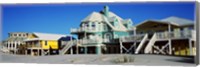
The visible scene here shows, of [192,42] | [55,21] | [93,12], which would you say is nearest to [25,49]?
[55,21]

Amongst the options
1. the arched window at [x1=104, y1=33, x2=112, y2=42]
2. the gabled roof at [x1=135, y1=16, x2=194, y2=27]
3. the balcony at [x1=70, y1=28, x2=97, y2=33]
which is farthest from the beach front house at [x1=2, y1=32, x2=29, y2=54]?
the gabled roof at [x1=135, y1=16, x2=194, y2=27]

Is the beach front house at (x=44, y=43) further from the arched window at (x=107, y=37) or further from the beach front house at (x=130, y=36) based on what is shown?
the arched window at (x=107, y=37)

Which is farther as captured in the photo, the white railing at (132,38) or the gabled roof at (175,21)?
the white railing at (132,38)

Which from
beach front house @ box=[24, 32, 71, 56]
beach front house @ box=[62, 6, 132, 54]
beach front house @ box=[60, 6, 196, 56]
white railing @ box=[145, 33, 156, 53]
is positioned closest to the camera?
beach front house @ box=[60, 6, 196, 56]

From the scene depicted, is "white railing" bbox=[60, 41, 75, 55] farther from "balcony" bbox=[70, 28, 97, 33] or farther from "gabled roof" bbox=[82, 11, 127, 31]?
"gabled roof" bbox=[82, 11, 127, 31]

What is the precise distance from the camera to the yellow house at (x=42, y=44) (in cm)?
1215

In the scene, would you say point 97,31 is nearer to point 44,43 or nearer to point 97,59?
point 97,59

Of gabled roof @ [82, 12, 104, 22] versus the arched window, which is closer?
gabled roof @ [82, 12, 104, 22]

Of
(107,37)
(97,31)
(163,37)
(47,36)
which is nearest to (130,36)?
(107,37)

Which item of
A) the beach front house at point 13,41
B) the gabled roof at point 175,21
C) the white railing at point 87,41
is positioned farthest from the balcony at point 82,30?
the gabled roof at point 175,21

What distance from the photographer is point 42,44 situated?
12688 millimetres

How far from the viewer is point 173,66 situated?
33.5 feet

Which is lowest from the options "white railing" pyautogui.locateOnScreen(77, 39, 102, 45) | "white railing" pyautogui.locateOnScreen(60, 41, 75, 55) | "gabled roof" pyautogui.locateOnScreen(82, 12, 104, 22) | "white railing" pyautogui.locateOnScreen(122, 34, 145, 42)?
"white railing" pyautogui.locateOnScreen(60, 41, 75, 55)

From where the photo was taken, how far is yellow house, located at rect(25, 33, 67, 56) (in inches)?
478
